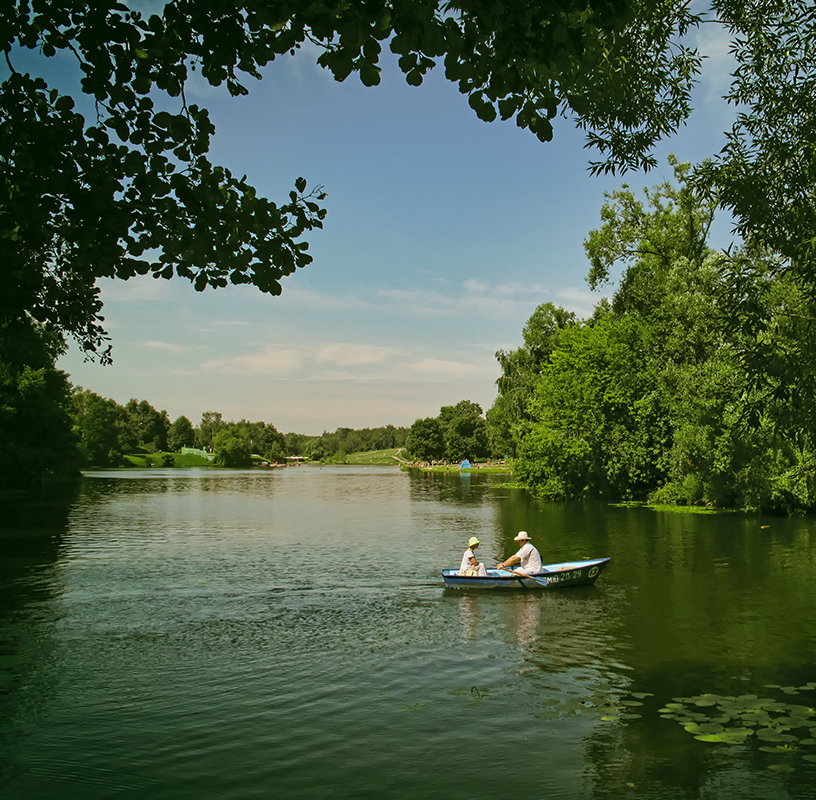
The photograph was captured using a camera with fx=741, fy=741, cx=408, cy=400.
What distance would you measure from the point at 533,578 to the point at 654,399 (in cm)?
3021

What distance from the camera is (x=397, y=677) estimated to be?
45.2 ft

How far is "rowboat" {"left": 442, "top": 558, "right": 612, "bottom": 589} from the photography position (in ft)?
70.7

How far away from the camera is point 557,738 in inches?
421

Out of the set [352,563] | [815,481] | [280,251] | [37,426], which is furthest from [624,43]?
[37,426]

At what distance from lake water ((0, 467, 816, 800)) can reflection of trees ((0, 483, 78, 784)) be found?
0.08 metres

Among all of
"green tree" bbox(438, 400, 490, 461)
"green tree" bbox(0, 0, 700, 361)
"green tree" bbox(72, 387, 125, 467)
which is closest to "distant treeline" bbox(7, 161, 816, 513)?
"green tree" bbox(0, 0, 700, 361)

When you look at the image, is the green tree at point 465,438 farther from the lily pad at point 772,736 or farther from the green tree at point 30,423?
the lily pad at point 772,736

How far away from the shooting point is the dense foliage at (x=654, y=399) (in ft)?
127

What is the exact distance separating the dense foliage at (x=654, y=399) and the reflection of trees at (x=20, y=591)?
2751 cm

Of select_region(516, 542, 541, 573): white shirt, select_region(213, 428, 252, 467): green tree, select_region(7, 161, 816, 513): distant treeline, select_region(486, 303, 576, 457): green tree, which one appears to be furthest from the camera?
select_region(213, 428, 252, 467): green tree

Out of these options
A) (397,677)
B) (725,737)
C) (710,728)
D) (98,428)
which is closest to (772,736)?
(725,737)

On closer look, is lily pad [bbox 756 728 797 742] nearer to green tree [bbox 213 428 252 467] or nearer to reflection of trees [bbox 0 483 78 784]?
reflection of trees [bbox 0 483 78 784]

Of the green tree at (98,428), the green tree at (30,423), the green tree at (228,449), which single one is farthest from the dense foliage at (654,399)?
the green tree at (228,449)

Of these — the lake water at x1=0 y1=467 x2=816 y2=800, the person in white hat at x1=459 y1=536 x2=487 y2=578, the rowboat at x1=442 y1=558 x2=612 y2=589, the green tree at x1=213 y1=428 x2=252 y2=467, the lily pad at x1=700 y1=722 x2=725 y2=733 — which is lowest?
the lake water at x1=0 y1=467 x2=816 y2=800
